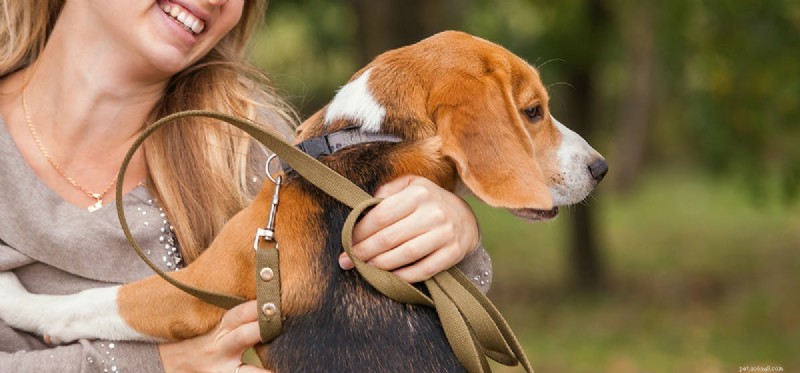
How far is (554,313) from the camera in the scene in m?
12.5

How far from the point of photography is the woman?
10.9 feet

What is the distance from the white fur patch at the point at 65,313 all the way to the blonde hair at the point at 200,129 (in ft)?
1.26

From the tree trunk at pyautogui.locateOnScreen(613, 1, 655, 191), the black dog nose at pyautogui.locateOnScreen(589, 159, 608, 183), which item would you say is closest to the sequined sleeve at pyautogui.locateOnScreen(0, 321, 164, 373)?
the black dog nose at pyautogui.locateOnScreen(589, 159, 608, 183)

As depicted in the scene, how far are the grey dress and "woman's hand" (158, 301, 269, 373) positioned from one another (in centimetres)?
10

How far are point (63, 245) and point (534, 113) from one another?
1.60m

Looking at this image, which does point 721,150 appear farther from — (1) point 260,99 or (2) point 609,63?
(1) point 260,99

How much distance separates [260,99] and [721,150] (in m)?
6.97

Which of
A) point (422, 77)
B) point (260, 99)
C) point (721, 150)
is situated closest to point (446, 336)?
point (422, 77)

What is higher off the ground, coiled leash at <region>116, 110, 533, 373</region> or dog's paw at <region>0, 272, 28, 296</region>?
coiled leash at <region>116, 110, 533, 373</region>

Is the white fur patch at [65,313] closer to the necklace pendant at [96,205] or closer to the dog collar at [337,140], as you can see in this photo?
the necklace pendant at [96,205]

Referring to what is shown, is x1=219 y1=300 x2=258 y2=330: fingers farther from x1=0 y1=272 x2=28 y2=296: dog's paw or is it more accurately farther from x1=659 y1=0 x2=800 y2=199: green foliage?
x1=659 y1=0 x2=800 y2=199: green foliage

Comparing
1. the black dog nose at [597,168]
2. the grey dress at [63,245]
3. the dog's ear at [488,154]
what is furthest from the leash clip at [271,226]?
the black dog nose at [597,168]

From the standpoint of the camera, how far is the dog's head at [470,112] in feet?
10.3

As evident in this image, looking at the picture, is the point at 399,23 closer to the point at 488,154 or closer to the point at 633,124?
the point at 488,154
